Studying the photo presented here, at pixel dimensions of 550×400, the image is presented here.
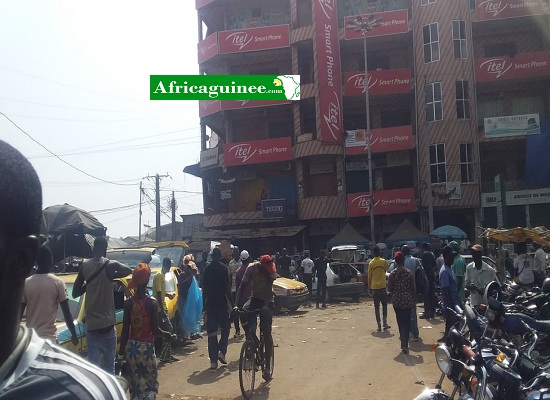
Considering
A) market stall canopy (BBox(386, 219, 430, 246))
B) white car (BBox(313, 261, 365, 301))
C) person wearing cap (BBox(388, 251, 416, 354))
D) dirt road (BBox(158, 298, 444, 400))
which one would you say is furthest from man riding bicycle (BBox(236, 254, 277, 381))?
market stall canopy (BBox(386, 219, 430, 246))

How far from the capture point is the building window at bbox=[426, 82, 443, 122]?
30.8 m

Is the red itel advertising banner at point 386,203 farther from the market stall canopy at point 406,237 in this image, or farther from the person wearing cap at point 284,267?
the person wearing cap at point 284,267

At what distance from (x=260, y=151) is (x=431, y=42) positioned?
10.9 metres

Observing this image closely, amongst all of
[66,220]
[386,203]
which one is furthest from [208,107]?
[66,220]

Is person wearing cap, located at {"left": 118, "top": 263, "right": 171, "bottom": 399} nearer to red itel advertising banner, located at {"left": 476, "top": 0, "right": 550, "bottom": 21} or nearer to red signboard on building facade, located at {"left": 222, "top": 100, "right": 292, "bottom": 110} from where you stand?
red signboard on building facade, located at {"left": 222, "top": 100, "right": 292, "bottom": 110}

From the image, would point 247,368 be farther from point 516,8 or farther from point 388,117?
point 516,8

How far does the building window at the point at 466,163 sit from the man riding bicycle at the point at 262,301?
23981 mm

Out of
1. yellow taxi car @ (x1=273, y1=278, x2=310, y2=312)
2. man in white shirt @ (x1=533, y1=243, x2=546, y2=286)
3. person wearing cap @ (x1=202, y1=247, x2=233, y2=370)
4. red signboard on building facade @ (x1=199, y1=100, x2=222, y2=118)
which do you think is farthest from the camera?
red signboard on building facade @ (x1=199, y1=100, x2=222, y2=118)

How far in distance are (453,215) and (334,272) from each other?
49.1 ft

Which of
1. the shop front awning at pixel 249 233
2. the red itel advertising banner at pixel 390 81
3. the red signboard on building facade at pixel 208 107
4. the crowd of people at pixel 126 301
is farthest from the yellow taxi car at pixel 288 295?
the red signboard on building facade at pixel 208 107

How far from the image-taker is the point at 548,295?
627 cm

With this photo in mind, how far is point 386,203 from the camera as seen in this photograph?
31062 mm

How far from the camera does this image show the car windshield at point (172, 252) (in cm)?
1488

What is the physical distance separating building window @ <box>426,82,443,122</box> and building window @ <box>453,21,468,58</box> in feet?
6.52
